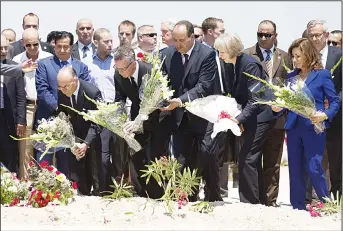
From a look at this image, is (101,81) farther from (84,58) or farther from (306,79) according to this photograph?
(306,79)

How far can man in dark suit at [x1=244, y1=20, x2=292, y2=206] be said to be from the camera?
11961mm

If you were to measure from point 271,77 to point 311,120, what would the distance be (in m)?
1.78

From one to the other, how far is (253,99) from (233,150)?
6.64ft

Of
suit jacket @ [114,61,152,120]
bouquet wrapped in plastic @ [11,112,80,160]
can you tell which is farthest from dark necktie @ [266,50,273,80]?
bouquet wrapped in plastic @ [11,112,80,160]

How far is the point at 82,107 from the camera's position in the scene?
1121 centimetres

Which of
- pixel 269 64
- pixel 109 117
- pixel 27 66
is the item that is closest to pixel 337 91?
pixel 269 64

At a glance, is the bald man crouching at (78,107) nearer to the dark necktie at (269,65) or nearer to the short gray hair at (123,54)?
the short gray hair at (123,54)

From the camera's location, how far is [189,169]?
1027cm

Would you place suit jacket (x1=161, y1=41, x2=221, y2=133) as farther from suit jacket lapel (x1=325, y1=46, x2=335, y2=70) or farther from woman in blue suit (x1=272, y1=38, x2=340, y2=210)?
suit jacket lapel (x1=325, y1=46, x2=335, y2=70)

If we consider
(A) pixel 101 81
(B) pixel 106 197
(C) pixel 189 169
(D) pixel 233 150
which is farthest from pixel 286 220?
(A) pixel 101 81

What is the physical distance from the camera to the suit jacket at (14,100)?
11898mm

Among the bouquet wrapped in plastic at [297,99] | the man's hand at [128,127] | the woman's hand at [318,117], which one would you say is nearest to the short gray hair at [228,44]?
the bouquet wrapped in plastic at [297,99]

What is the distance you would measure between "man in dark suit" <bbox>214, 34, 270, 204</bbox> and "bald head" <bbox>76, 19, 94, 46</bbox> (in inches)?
106

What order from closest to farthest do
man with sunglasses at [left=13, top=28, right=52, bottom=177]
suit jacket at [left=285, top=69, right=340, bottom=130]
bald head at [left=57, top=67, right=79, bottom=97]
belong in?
suit jacket at [left=285, top=69, right=340, bottom=130], bald head at [left=57, top=67, right=79, bottom=97], man with sunglasses at [left=13, top=28, right=52, bottom=177]
